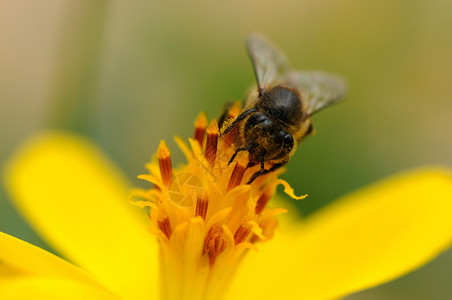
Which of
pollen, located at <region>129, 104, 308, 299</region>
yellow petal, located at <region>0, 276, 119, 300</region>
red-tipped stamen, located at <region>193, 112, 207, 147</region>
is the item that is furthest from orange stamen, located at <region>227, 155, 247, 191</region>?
yellow petal, located at <region>0, 276, 119, 300</region>

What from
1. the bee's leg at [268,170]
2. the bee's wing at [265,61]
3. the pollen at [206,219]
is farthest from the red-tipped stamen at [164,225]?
the bee's wing at [265,61]

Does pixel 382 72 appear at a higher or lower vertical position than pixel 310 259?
higher

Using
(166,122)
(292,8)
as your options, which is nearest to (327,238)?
(166,122)

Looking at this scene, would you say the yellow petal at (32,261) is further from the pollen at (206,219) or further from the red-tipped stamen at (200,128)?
the red-tipped stamen at (200,128)

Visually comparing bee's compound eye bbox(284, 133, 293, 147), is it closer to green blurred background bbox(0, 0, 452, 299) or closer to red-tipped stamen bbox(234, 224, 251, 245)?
red-tipped stamen bbox(234, 224, 251, 245)

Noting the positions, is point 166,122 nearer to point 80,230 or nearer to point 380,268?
point 80,230

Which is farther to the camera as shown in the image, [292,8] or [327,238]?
[292,8]
